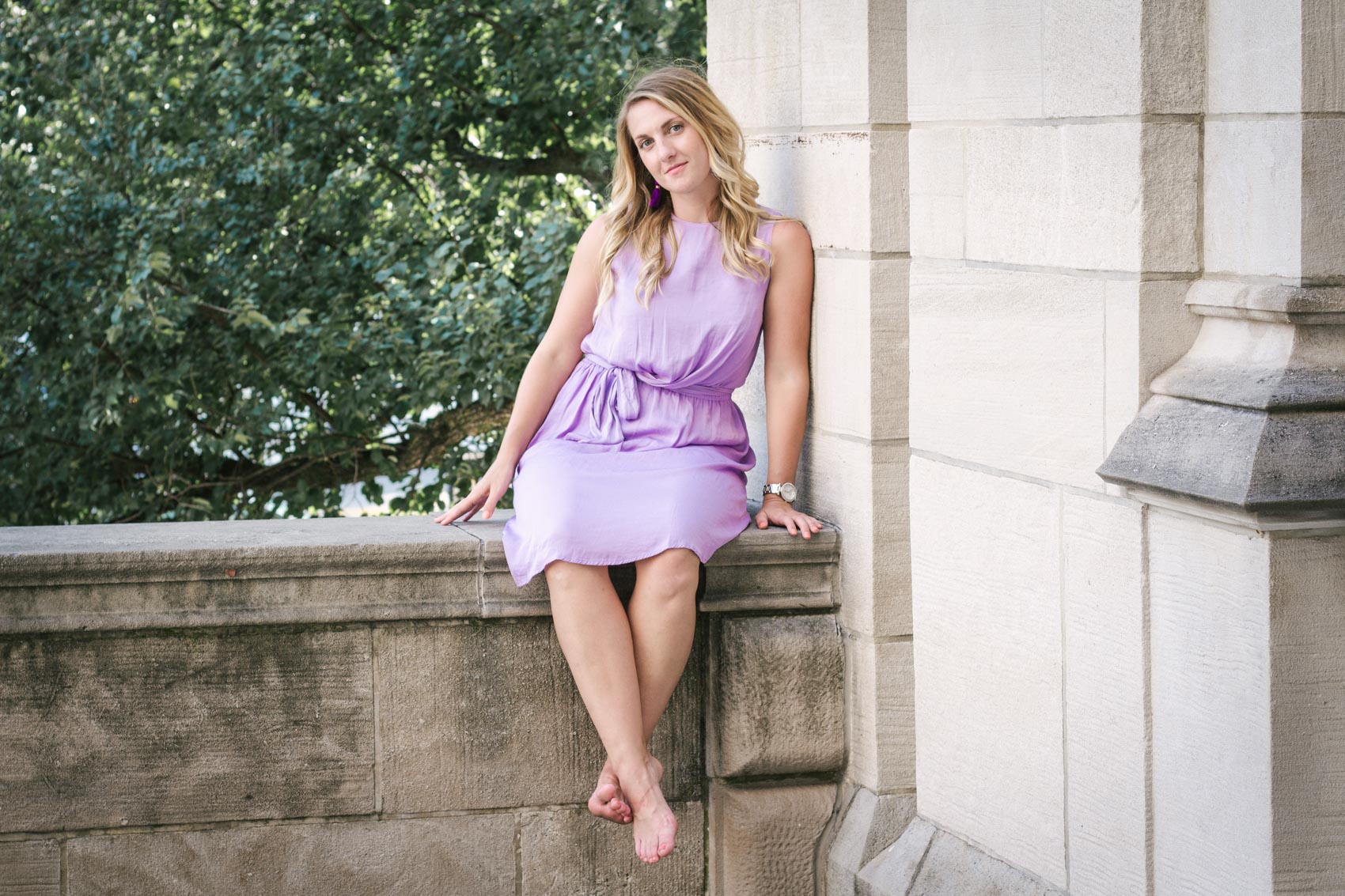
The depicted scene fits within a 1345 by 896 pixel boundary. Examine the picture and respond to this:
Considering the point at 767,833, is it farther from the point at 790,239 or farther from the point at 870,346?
the point at 790,239

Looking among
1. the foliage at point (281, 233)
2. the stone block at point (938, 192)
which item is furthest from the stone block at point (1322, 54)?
the foliage at point (281, 233)

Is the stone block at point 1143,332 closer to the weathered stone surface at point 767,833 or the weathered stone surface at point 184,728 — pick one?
the weathered stone surface at point 767,833

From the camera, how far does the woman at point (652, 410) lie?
303cm

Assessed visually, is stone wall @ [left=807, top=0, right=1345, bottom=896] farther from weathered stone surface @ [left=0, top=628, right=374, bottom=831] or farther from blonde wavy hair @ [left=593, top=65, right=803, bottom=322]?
weathered stone surface @ [left=0, top=628, right=374, bottom=831]

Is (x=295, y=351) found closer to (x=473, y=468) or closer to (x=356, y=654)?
(x=473, y=468)

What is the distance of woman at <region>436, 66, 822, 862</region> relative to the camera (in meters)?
3.03

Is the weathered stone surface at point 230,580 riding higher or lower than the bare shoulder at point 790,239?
lower

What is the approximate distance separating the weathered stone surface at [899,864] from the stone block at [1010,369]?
2.42ft

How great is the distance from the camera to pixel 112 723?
3.09m

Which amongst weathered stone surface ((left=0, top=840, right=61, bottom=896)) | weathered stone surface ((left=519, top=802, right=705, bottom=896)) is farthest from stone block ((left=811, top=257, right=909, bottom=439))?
weathered stone surface ((left=0, top=840, right=61, bottom=896))

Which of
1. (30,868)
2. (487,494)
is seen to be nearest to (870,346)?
(487,494)

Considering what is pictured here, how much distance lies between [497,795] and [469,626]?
35 centimetres

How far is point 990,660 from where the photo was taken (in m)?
2.81

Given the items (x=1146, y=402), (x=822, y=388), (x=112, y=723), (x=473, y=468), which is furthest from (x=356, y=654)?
(x=473, y=468)
